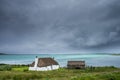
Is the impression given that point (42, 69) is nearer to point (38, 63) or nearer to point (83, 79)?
point (38, 63)

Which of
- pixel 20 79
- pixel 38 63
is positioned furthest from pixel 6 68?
pixel 20 79

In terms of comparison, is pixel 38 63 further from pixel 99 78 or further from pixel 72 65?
pixel 99 78

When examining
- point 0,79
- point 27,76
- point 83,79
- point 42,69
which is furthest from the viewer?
point 42,69

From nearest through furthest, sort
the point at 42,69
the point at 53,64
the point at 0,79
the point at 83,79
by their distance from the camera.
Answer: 1. the point at 83,79
2. the point at 0,79
3. the point at 42,69
4. the point at 53,64

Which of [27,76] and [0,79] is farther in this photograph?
[27,76]

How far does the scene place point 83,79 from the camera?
4619cm

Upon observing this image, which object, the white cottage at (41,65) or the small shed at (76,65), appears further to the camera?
the small shed at (76,65)

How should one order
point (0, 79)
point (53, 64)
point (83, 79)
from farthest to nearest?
1. point (53, 64)
2. point (0, 79)
3. point (83, 79)

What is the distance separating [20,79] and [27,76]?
3.63m

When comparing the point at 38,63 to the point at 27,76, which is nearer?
the point at 27,76

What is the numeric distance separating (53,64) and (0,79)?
43.6m

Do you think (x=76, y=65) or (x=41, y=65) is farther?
(x=76, y=65)

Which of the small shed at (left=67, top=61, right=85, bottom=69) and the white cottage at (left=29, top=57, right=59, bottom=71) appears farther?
the small shed at (left=67, top=61, right=85, bottom=69)

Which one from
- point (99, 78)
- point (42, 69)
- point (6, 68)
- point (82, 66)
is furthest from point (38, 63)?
point (99, 78)
